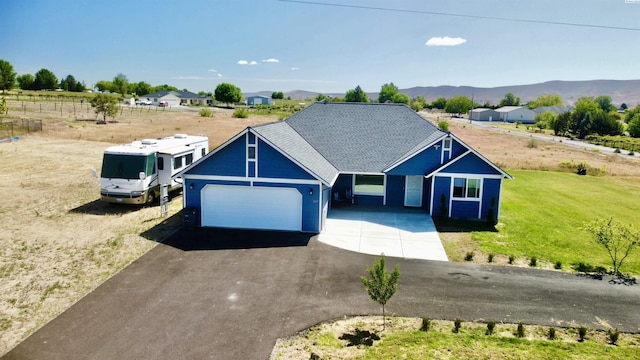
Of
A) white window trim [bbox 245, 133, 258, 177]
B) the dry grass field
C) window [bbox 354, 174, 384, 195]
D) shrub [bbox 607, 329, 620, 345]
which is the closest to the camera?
shrub [bbox 607, 329, 620, 345]

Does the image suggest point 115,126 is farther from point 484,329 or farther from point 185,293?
point 484,329

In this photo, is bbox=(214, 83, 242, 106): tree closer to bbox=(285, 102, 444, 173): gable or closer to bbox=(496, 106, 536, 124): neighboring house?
bbox=(496, 106, 536, 124): neighboring house

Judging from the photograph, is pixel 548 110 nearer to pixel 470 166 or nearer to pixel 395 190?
pixel 395 190

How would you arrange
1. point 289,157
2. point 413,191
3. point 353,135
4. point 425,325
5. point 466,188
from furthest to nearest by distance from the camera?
point 353,135
point 413,191
point 466,188
point 289,157
point 425,325

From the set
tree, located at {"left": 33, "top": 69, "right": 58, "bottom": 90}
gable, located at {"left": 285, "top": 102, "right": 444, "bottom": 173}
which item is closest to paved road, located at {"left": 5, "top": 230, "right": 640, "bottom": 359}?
gable, located at {"left": 285, "top": 102, "right": 444, "bottom": 173}

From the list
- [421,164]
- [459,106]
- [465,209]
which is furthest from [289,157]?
[459,106]

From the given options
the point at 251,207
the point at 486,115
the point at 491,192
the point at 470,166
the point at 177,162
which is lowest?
the point at 251,207
